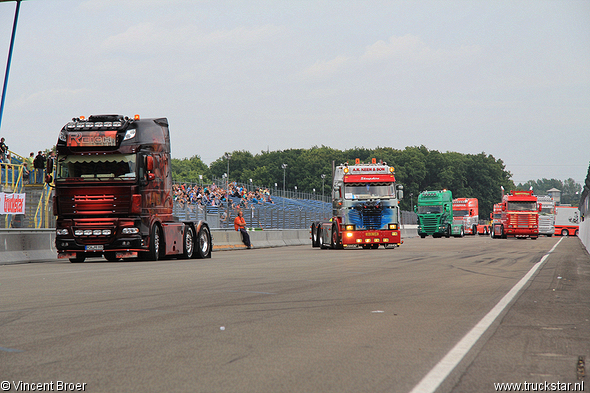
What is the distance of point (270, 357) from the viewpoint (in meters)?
6.26

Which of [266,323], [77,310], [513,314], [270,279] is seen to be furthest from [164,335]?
[270,279]

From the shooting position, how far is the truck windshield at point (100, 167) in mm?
20016

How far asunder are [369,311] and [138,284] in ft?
17.3

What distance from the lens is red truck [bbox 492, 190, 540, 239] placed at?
54.7 metres

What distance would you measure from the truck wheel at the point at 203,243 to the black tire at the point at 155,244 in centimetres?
218

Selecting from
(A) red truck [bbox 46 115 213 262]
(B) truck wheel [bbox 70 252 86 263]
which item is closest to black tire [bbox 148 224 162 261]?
(A) red truck [bbox 46 115 213 262]

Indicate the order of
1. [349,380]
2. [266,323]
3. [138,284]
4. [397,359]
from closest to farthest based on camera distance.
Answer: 1. [349,380]
2. [397,359]
3. [266,323]
4. [138,284]

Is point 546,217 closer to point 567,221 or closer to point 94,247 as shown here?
point 567,221

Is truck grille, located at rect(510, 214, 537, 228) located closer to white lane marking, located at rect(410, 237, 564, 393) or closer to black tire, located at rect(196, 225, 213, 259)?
black tire, located at rect(196, 225, 213, 259)

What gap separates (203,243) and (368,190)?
10.0m

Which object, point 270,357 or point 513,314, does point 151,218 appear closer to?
point 513,314

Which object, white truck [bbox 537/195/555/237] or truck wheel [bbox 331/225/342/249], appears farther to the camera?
white truck [bbox 537/195/555/237]

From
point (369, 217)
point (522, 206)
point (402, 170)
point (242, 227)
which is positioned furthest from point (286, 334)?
point (402, 170)

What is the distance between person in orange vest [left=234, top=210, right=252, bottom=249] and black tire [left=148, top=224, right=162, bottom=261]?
35.1ft
